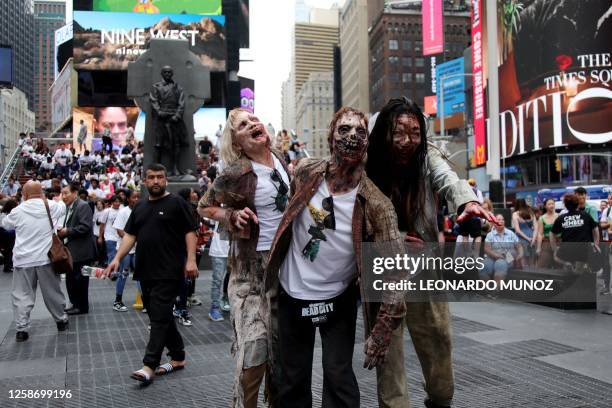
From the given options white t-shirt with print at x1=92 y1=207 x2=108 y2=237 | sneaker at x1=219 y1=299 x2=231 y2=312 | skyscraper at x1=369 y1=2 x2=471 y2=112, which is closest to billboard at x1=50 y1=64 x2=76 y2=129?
white t-shirt with print at x1=92 y1=207 x2=108 y2=237

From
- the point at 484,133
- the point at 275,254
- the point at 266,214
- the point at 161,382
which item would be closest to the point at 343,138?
the point at 275,254

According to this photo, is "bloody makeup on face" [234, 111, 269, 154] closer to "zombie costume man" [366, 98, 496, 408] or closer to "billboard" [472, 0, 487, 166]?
"zombie costume man" [366, 98, 496, 408]

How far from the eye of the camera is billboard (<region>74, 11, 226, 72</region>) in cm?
5188

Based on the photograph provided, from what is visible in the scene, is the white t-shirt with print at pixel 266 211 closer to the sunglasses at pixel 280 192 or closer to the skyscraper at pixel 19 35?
the sunglasses at pixel 280 192

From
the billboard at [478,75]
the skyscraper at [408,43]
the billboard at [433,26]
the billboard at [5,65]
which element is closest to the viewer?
the billboard at [5,65]

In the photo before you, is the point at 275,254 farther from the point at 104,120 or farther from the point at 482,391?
the point at 104,120

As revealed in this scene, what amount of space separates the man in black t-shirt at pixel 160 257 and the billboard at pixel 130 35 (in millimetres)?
47786

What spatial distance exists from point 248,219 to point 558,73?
144ft

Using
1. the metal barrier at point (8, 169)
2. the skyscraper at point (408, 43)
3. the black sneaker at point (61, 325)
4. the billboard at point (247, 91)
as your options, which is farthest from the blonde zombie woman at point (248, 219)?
the skyscraper at point (408, 43)

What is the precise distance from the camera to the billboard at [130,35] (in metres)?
51.9

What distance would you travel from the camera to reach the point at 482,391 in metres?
5.02

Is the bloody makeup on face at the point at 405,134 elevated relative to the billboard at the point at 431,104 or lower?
lower

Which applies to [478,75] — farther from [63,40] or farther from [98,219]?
[63,40]

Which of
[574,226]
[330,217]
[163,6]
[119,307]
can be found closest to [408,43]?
[163,6]
